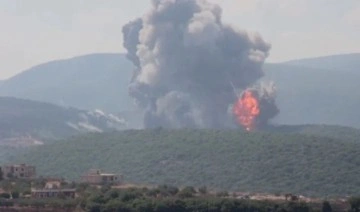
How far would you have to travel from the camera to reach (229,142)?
155250 mm

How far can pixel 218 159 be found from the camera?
146375 mm

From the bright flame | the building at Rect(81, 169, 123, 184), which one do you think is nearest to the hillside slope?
the building at Rect(81, 169, 123, 184)

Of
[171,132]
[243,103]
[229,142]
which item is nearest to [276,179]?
[229,142]

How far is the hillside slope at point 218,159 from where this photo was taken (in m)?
133

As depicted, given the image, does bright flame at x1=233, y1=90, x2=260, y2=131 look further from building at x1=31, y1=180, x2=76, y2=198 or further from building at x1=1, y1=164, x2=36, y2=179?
building at x1=31, y1=180, x2=76, y2=198

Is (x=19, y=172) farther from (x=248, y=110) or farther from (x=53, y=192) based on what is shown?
(x=248, y=110)

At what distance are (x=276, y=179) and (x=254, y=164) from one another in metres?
6.99

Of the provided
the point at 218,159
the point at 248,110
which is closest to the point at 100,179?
the point at 218,159

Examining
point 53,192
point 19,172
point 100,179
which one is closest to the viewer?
point 53,192

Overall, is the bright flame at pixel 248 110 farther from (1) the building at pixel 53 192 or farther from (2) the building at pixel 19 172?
(1) the building at pixel 53 192

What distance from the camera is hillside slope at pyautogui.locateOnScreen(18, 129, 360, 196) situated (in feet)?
438

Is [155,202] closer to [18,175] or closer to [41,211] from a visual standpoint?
[41,211]

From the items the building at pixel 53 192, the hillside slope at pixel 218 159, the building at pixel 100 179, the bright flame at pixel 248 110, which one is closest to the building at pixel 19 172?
the building at pixel 100 179

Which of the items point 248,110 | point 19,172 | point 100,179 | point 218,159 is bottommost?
point 100,179
